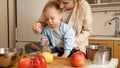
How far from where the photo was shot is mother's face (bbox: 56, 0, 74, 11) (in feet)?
4.55

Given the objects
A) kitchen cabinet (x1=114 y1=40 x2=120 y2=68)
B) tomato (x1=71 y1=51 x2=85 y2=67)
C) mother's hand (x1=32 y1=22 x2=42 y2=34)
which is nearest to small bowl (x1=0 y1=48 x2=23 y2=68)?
tomato (x1=71 y1=51 x2=85 y2=67)

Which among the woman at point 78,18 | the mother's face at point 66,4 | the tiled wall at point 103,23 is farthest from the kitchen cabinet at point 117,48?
the mother's face at point 66,4

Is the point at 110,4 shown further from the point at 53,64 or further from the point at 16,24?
the point at 53,64

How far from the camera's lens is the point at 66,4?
1.45 m

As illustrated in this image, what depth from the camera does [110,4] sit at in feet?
9.71

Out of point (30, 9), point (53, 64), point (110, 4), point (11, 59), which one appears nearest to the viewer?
point (11, 59)

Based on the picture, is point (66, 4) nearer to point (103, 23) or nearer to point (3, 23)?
point (3, 23)

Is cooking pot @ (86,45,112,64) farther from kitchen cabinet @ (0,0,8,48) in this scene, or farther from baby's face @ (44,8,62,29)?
kitchen cabinet @ (0,0,8,48)

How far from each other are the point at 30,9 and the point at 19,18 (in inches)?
8.7

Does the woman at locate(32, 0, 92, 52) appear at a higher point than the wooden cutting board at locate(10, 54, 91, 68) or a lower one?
higher

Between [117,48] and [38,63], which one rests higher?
[38,63]

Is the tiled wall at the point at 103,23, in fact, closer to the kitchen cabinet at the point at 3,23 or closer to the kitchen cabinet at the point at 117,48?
the kitchen cabinet at the point at 117,48

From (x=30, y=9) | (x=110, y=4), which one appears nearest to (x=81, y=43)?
(x=30, y=9)

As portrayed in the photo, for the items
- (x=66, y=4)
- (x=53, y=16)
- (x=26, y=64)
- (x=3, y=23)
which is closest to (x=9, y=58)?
(x=26, y=64)
